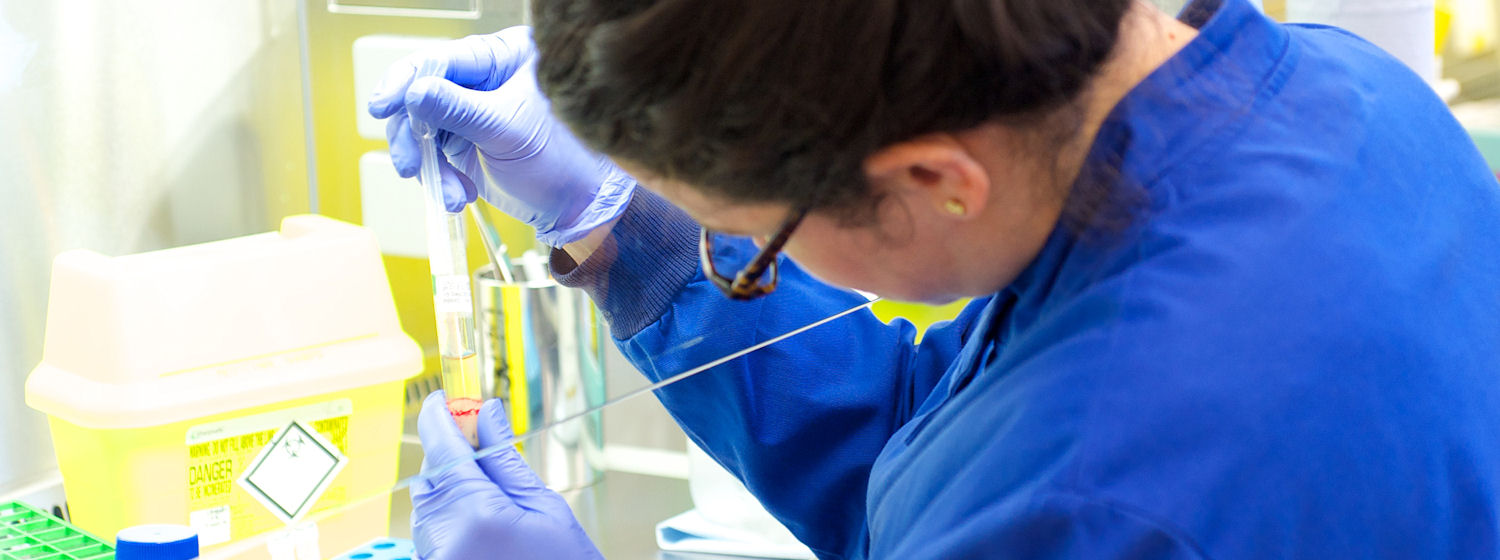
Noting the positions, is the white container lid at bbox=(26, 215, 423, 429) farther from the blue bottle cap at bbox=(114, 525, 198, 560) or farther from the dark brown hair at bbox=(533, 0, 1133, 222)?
the dark brown hair at bbox=(533, 0, 1133, 222)

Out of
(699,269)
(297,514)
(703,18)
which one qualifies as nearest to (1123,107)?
(703,18)

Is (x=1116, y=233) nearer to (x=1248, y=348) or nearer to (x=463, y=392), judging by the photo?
(x=1248, y=348)

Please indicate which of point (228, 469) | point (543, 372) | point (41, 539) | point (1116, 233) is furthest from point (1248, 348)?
point (41, 539)

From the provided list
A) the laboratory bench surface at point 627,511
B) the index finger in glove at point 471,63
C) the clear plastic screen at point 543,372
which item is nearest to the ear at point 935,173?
the clear plastic screen at point 543,372

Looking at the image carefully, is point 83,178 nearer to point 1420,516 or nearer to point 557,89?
Result: point 557,89

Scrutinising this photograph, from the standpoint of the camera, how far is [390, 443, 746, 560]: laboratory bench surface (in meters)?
0.88

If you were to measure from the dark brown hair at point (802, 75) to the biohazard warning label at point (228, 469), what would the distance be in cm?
27

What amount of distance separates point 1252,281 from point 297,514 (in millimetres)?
484

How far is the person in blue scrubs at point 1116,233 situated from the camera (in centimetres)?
51

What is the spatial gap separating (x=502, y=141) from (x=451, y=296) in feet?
0.36

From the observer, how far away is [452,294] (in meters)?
0.70

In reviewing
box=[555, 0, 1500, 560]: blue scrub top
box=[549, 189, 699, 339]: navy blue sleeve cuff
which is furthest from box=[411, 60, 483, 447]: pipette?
box=[555, 0, 1500, 560]: blue scrub top

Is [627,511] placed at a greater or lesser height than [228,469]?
lesser

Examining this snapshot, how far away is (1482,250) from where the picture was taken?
2.06ft
